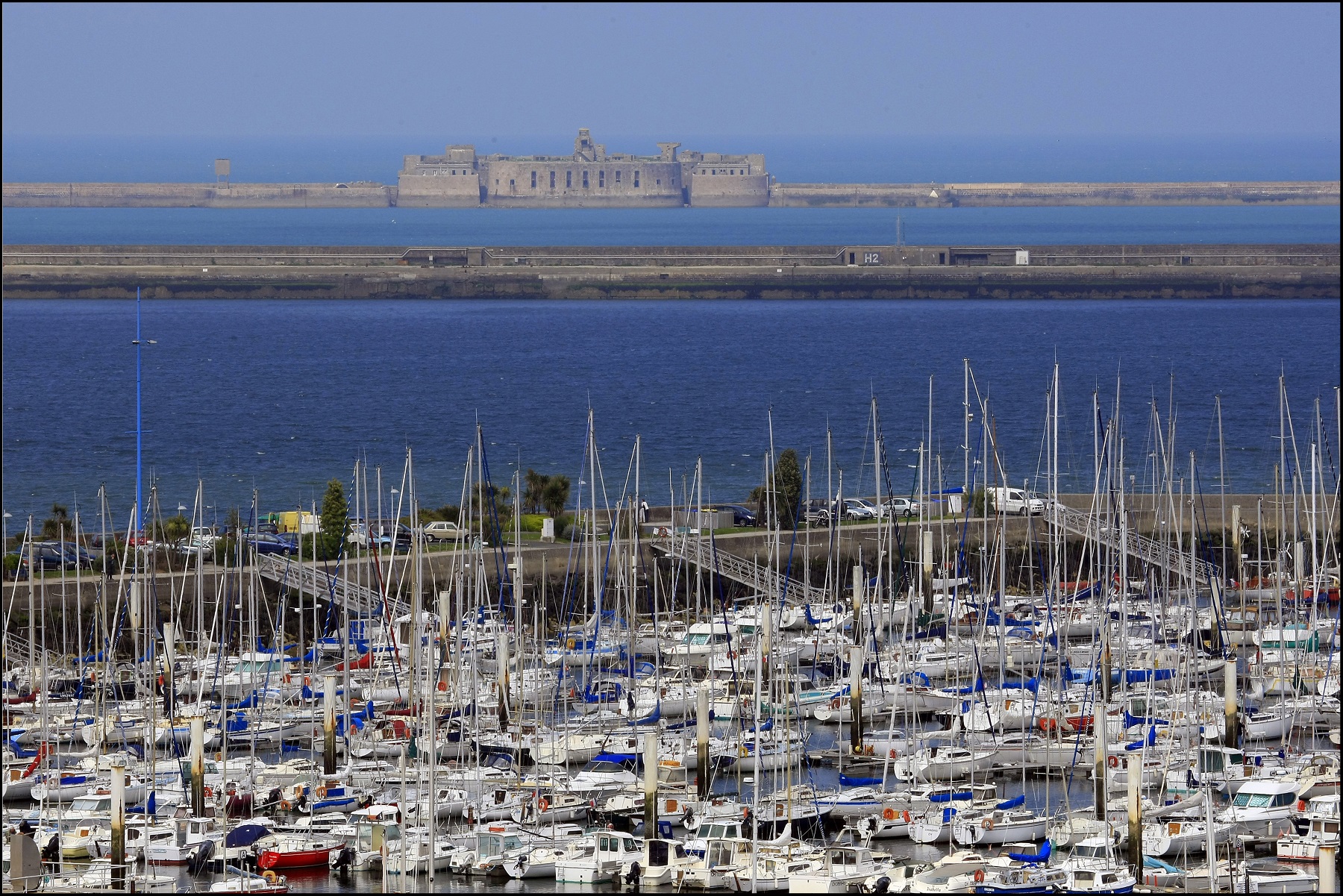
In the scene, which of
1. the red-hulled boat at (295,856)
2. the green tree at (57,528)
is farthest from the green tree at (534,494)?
the red-hulled boat at (295,856)

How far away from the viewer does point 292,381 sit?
61500 millimetres

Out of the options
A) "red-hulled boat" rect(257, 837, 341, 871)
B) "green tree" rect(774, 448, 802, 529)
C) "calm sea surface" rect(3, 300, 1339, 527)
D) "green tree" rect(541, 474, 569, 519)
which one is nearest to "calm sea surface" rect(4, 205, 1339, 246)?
"calm sea surface" rect(3, 300, 1339, 527)

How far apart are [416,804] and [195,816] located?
1845mm

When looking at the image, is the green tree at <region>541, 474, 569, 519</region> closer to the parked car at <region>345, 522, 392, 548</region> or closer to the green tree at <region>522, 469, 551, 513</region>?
the green tree at <region>522, 469, 551, 513</region>

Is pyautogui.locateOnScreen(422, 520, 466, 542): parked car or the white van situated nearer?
pyautogui.locateOnScreen(422, 520, 466, 542): parked car

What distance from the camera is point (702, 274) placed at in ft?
304

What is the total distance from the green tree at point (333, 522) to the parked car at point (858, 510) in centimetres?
738

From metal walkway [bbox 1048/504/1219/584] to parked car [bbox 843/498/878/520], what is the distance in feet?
9.94

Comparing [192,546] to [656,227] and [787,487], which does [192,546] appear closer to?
[787,487]

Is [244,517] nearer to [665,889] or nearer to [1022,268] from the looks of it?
[665,889]

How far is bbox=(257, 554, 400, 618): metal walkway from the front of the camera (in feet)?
83.1

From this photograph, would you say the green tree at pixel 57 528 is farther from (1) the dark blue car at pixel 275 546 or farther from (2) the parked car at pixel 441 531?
(2) the parked car at pixel 441 531

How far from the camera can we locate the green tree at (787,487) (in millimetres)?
30859

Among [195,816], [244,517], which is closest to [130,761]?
[195,816]
